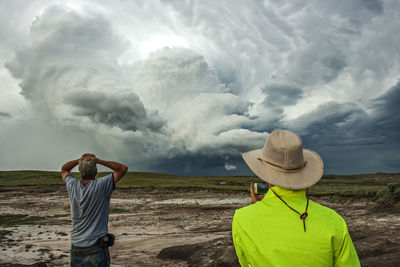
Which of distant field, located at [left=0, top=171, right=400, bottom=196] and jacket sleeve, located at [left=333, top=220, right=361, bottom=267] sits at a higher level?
jacket sleeve, located at [left=333, top=220, right=361, bottom=267]

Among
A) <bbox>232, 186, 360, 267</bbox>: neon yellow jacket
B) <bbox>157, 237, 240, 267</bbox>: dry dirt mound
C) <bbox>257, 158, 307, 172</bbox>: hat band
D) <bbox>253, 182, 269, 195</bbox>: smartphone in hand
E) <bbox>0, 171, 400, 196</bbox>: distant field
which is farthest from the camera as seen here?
<bbox>0, 171, 400, 196</bbox>: distant field

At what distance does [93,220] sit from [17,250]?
9.90m

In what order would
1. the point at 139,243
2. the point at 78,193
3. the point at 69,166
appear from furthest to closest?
the point at 139,243 → the point at 69,166 → the point at 78,193

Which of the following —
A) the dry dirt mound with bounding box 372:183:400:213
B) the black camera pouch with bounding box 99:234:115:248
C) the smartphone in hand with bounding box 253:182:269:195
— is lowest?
the dry dirt mound with bounding box 372:183:400:213

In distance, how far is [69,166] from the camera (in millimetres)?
4852

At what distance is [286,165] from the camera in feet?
7.51

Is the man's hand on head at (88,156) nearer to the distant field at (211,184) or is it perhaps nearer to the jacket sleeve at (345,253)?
the jacket sleeve at (345,253)

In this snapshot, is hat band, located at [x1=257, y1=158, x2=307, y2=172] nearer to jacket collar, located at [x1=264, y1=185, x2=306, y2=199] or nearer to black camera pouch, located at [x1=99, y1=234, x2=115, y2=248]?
jacket collar, located at [x1=264, y1=185, x2=306, y2=199]

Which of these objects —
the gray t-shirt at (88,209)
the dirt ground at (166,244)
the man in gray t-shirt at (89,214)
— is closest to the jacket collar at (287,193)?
the man in gray t-shirt at (89,214)

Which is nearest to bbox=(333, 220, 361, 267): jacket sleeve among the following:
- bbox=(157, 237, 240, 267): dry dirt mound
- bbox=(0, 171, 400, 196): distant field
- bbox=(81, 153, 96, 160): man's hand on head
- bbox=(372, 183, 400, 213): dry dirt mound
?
bbox=(81, 153, 96, 160): man's hand on head

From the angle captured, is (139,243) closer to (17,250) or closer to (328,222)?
(17,250)

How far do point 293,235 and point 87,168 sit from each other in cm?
325

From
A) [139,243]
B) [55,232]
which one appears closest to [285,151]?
[139,243]

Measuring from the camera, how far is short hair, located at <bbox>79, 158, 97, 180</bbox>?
4203mm
